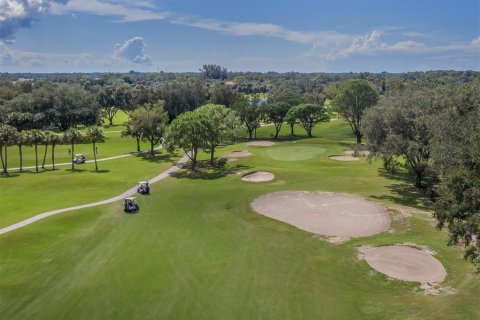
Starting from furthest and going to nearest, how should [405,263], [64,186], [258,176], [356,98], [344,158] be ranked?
[356,98]
[344,158]
[258,176]
[64,186]
[405,263]

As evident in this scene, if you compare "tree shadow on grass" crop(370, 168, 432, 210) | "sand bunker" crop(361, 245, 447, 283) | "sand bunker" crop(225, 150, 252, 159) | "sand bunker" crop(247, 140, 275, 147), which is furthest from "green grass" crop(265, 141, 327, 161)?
"sand bunker" crop(361, 245, 447, 283)

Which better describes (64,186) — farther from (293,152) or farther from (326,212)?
(293,152)

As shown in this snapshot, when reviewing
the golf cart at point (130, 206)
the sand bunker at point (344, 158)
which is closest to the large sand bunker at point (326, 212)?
the golf cart at point (130, 206)

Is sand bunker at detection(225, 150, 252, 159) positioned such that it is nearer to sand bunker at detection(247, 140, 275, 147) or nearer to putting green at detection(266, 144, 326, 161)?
putting green at detection(266, 144, 326, 161)

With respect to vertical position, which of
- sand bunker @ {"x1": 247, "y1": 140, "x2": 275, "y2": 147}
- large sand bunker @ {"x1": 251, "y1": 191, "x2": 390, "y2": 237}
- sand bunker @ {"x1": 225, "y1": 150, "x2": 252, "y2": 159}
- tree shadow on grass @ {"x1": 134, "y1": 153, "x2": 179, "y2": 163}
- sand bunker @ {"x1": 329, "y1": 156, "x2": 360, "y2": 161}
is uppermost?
sand bunker @ {"x1": 247, "y1": 140, "x2": 275, "y2": 147}

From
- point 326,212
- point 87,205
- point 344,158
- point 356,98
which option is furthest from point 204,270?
point 356,98

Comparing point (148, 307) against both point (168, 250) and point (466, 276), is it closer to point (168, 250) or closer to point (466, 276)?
point (168, 250)

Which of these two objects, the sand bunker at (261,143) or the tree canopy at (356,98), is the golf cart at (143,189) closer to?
the sand bunker at (261,143)
